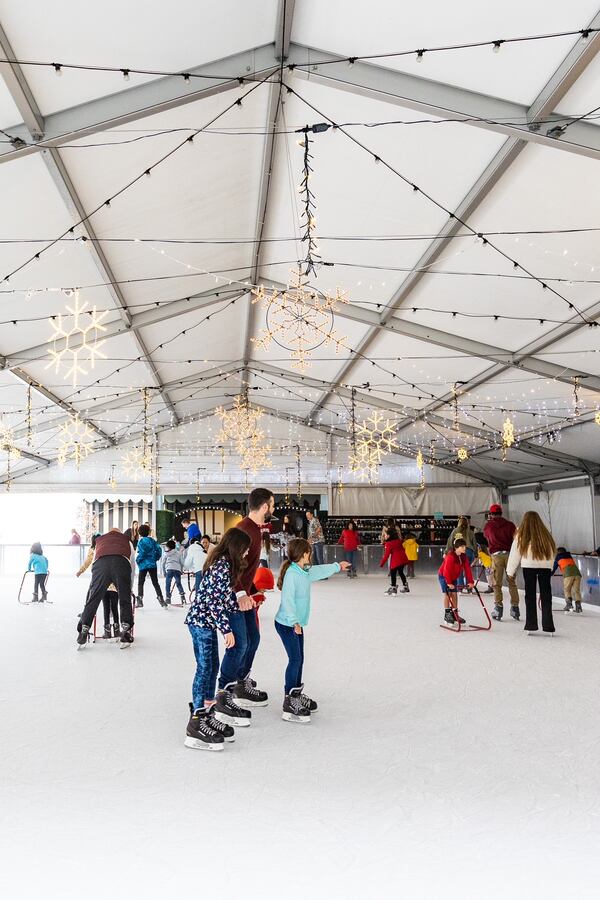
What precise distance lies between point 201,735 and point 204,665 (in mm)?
308

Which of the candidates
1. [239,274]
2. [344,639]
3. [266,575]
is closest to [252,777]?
[266,575]

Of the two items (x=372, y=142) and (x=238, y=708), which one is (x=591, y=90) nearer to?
(x=372, y=142)

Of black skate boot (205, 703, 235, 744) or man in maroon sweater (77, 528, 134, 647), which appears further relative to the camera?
man in maroon sweater (77, 528, 134, 647)

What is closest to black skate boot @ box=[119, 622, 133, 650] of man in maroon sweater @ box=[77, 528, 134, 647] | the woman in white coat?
man in maroon sweater @ box=[77, 528, 134, 647]

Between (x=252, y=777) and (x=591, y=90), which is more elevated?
(x=591, y=90)

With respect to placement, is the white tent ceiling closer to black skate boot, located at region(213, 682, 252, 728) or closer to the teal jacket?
the teal jacket

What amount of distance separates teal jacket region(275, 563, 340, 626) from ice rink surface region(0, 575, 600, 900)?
0.54 metres

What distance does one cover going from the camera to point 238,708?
11.3 ft

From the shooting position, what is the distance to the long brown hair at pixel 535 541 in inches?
235

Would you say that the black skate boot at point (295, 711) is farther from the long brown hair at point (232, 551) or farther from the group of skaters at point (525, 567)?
the group of skaters at point (525, 567)

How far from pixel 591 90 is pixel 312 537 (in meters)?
12.1

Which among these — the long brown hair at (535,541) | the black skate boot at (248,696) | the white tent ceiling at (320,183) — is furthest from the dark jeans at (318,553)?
the black skate boot at (248,696)

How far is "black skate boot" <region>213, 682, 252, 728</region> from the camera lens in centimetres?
339

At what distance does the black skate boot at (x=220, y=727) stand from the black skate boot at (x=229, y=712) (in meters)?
0.19
